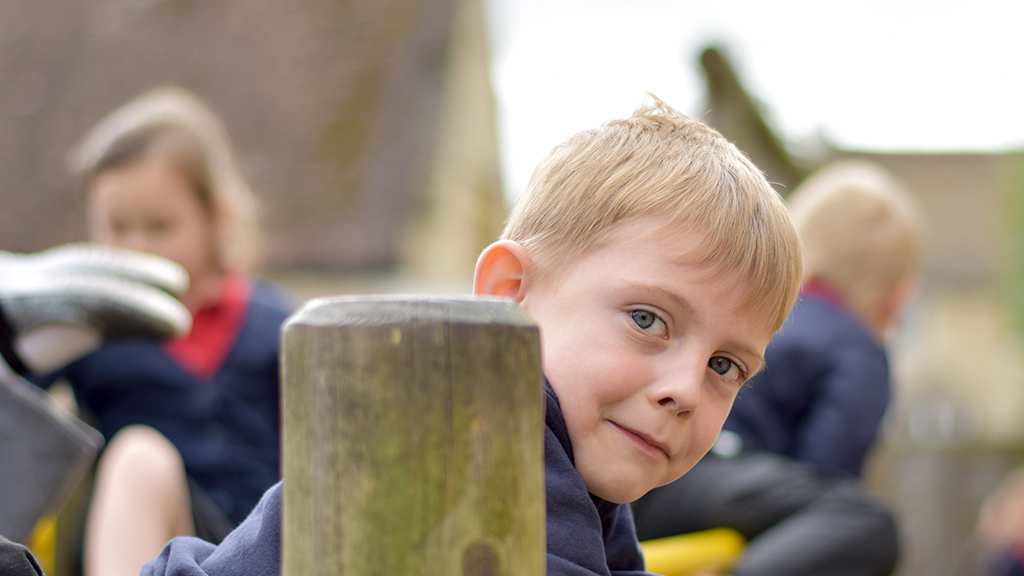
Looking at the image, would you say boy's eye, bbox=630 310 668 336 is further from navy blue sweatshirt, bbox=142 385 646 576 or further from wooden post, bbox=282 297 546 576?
wooden post, bbox=282 297 546 576

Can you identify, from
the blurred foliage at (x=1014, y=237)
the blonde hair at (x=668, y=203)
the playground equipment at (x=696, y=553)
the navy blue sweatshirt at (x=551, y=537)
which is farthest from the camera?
the blurred foliage at (x=1014, y=237)

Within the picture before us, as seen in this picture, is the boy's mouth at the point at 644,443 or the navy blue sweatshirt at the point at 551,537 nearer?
the navy blue sweatshirt at the point at 551,537

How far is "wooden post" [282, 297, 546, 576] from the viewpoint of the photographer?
2.27ft

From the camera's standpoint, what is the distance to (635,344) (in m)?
0.97

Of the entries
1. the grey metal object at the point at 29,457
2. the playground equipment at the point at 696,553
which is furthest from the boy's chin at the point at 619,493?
the grey metal object at the point at 29,457

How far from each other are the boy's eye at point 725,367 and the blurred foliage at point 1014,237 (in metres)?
12.8

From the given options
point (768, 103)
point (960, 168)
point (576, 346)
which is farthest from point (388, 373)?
point (960, 168)

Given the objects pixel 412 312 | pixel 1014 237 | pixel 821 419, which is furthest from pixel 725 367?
pixel 1014 237

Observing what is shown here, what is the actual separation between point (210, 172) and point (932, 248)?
2142 centimetres

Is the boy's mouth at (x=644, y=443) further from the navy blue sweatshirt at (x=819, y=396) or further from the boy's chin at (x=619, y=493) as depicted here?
the navy blue sweatshirt at (x=819, y=396)

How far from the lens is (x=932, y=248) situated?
69.5 ft

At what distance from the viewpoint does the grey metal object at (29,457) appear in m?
1.67

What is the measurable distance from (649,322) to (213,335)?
202 centimetres

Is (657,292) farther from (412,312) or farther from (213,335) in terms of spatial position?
(213,335)
